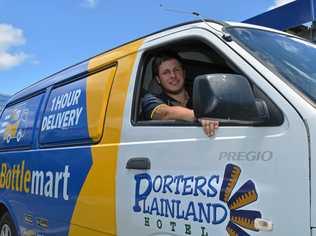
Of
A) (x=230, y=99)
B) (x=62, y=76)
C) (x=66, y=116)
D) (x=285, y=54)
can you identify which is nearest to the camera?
(x=230, y=99)

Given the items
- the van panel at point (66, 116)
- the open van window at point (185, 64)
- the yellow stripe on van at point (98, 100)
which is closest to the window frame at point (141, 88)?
the open van window at point (185, 64)

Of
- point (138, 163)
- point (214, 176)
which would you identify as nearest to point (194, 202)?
point (214, 176)

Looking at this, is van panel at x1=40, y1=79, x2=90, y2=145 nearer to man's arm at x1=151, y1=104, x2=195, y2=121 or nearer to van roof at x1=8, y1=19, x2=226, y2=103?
van roof at x1=8, y1=19, x2=226, y2=103

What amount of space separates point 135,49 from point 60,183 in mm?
1382

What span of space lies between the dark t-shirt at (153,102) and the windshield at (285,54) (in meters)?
Answer: 0.73

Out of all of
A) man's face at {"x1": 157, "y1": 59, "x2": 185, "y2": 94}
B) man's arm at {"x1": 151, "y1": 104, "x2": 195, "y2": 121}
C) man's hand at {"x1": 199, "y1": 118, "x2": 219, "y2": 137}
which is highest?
man's face at {"x1": 157, "y1": 59, "x2": 185, "y2": 94}

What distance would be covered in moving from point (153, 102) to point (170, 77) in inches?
11.8

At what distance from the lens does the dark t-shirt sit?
4051 millimetres

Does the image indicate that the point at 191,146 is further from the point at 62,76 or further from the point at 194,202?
the point at 62,76

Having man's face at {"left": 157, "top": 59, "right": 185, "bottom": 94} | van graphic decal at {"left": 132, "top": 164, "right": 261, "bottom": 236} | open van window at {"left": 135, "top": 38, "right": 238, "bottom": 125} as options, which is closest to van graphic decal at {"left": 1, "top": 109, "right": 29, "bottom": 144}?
open van window at {"left": 135, "top": 38, "right": 238, "bottom": 125}

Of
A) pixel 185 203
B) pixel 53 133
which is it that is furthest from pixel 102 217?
pixel 53 133

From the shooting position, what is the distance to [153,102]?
407 cm

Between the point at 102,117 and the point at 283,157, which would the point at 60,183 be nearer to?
the point at 102,117

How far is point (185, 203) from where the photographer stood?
3.36m
